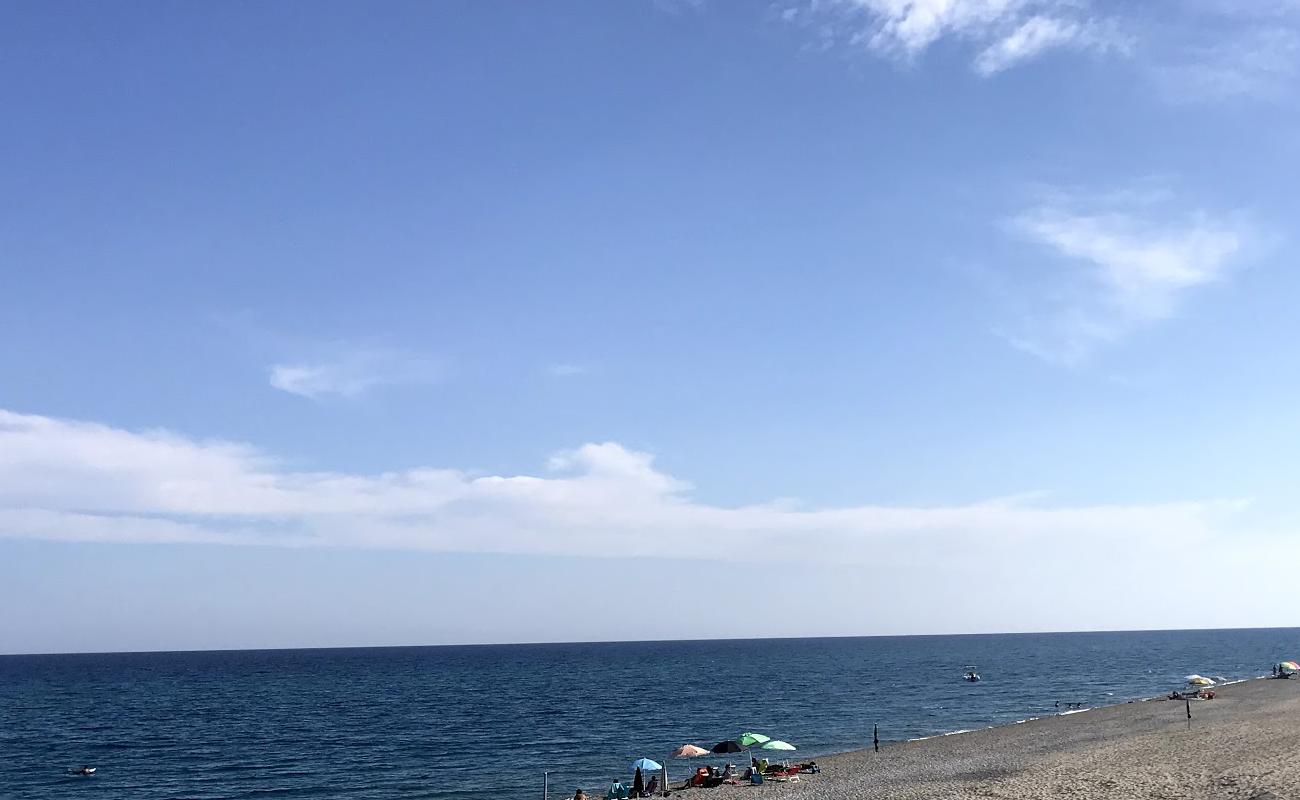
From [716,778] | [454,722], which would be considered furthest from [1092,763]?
[454,722]

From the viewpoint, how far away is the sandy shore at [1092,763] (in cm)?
3653

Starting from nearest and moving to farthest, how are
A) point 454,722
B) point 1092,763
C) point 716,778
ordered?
point 1092,763 → point 716,778 → point 454,722

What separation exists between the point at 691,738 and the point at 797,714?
61.1ft

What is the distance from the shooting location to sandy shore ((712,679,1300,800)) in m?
36.5

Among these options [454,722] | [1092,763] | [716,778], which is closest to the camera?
[1092,763]

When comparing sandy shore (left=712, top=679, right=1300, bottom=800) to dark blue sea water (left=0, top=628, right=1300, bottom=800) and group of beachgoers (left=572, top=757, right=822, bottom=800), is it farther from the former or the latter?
dark blue sea water (left=0, top=628, right=1300, bottom=800)

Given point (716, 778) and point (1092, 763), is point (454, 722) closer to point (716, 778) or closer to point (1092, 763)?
point (716, 778)

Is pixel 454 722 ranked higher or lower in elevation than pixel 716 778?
lower

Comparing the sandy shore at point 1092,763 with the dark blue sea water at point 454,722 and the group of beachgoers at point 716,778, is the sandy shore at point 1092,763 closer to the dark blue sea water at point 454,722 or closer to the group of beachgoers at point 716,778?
the group of beachgoers at point 716,778

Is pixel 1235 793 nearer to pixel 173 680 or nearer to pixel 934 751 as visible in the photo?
pixel 934 751

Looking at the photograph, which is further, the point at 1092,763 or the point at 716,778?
the point at 716,778

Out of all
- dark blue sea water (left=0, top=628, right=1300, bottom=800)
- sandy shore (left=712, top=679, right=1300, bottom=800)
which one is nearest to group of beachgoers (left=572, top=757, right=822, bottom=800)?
sandy shore (left=712, top=679, right=1300, bottom=800)

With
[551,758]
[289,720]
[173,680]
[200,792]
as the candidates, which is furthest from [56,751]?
[173,680]

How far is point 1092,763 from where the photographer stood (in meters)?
43.6
